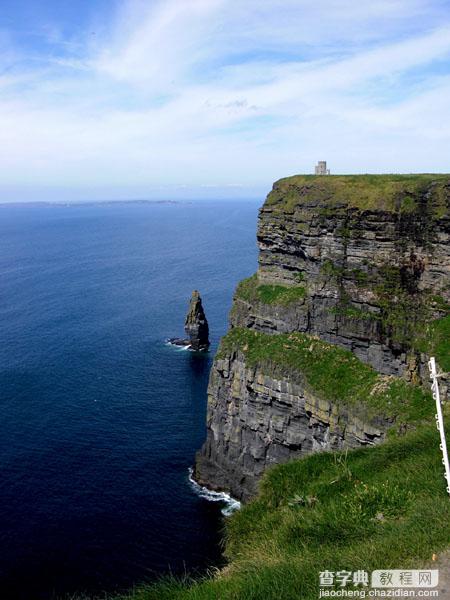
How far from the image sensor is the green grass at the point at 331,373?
144 ft

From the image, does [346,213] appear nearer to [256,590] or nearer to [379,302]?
[379,302]

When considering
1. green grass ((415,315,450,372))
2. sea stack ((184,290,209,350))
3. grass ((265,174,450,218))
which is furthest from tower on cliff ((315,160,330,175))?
sea stack ((184,290,209,350))

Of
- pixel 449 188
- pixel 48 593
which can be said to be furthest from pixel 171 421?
pixel 449 188

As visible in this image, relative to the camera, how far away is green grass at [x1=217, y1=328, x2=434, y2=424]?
43906mm

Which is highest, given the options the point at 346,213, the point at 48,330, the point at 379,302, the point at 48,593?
the point at 346,213

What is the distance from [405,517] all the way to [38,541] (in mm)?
38231

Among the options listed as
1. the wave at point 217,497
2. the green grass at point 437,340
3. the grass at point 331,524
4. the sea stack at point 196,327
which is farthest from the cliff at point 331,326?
the sea stack at point 196,327

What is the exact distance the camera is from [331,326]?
52781 mm

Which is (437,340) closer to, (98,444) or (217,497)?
(217,497)

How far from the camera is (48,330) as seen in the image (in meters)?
106

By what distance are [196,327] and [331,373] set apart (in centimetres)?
5308

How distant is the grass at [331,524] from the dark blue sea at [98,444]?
418 inches

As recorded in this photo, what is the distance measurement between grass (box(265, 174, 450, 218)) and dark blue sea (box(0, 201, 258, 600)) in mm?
31573

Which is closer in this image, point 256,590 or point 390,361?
point 256,590
